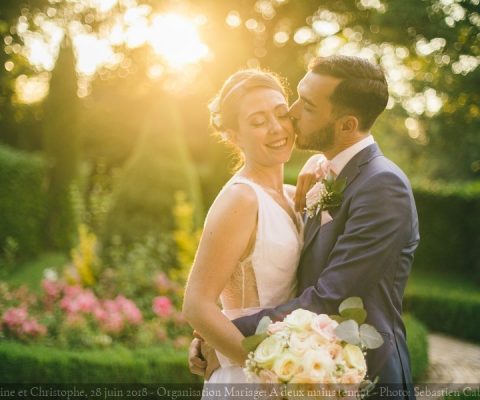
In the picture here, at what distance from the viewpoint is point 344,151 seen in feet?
8.96

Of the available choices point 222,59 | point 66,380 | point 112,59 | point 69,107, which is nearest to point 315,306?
point 66,380

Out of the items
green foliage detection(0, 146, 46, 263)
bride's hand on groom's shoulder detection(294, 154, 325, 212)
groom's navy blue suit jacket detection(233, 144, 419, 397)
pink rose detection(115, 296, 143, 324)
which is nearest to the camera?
groom's navy blue suit jacket detection(233, 144, 419, 397)

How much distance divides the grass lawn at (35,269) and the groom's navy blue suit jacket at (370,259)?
7400 mm

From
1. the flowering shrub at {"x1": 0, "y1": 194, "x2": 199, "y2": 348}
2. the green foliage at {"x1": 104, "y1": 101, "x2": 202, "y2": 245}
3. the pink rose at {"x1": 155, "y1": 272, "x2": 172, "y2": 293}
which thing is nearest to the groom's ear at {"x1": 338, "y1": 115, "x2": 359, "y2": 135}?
the flowering shrub at {"x1": 0, "y1": 194, "x2": 199, "y2": 348}

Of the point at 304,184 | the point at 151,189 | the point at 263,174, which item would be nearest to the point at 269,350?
the point at 263,174

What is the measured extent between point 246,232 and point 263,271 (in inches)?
8.9

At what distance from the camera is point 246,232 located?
2521mm

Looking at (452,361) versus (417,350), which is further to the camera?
(452,361)

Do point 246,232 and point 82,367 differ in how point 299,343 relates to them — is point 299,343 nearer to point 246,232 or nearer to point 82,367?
point 246,232

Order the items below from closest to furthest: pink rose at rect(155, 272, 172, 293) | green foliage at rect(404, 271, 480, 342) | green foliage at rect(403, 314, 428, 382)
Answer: green foliage at rect(403, 314, 428, 382) → pink rose at rect(155, 272, 172, 293) → green foliage at rect(404, 271, 480, 342)

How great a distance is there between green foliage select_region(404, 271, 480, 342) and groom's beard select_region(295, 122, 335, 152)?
743 cm

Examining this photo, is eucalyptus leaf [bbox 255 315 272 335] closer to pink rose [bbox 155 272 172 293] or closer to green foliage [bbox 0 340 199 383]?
green foliage [bbox 0 340 199 383]

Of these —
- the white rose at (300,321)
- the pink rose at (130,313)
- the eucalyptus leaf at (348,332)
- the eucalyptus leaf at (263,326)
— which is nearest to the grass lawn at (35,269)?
the pink rose at (130,313)

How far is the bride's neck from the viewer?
2.87m
